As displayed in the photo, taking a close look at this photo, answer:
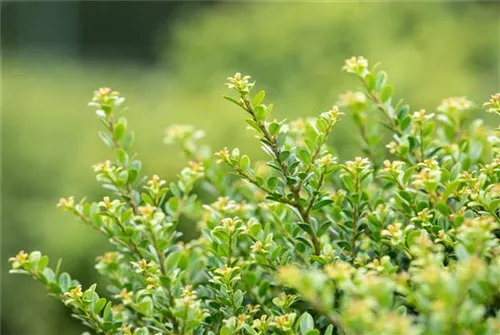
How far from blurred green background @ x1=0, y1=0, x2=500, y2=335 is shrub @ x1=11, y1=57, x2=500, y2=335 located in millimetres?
3674

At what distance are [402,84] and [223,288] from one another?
19.7 feet

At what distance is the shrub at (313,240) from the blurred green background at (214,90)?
12.1 feet

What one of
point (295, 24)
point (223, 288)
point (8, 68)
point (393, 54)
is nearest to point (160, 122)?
point (295, 24)

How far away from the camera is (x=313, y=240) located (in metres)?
1.55

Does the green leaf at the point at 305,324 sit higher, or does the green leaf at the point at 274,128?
the green leaf at the point at 274,128

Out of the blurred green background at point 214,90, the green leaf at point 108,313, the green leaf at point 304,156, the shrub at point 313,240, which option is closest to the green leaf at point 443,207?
the shrub at point 313,240

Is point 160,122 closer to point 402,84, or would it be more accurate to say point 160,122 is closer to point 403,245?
point 402,84

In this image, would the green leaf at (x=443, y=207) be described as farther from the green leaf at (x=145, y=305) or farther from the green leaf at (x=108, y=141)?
the green leaf at (x=108, y=141)

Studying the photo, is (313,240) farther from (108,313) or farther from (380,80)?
(380,80)

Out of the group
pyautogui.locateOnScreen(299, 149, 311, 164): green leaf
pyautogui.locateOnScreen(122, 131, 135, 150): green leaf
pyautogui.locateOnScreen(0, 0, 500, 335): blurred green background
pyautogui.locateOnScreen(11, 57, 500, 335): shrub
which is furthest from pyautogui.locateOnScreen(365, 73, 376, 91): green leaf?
pyautogui.locateOnScreen(0, 0, 500, 335): blurred green background

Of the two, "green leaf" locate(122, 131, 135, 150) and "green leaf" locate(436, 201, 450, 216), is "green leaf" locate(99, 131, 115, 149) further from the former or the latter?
"green leaf" locate(436, 201, 450, 216)

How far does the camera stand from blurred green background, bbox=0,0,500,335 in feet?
19.1

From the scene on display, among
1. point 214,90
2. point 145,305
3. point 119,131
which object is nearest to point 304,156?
point 145,305

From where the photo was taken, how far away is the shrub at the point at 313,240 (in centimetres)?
108
